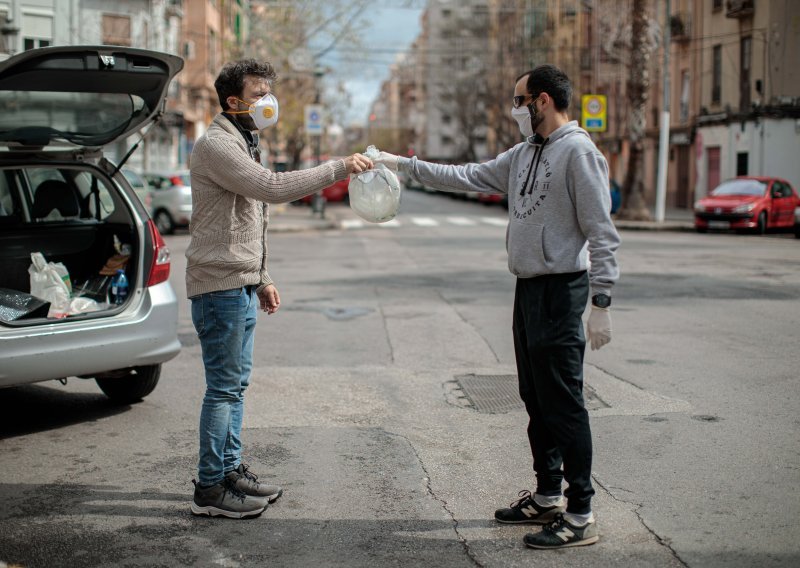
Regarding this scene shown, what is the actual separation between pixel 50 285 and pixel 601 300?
12.7 ft

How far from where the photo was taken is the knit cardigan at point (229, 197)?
4.23 metres

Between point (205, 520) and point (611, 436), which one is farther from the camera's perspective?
point (611, 436)

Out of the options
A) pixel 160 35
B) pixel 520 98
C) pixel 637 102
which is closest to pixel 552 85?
pixel 520 98

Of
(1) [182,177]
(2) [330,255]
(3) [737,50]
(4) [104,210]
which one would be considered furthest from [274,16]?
(4) [104,210]

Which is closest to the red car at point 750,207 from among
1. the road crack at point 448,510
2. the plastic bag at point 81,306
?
the road crack at point 448,510

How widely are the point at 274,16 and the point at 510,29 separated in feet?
109

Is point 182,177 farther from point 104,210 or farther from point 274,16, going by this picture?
point 104,210

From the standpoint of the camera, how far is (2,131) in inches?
234

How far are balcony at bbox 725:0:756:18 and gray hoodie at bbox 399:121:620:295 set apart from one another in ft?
104

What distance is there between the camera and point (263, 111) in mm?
4418

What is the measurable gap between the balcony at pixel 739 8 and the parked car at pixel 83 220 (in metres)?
30.3

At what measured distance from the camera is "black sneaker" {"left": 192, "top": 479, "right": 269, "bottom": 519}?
14.2 feet

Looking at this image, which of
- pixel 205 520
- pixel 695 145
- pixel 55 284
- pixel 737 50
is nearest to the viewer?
pixel 205 520

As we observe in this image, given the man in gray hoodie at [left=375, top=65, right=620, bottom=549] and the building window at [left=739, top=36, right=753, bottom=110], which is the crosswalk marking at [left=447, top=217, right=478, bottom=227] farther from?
the man in gray hoodie at [left=375, top=65, right=620, bottom=549]
